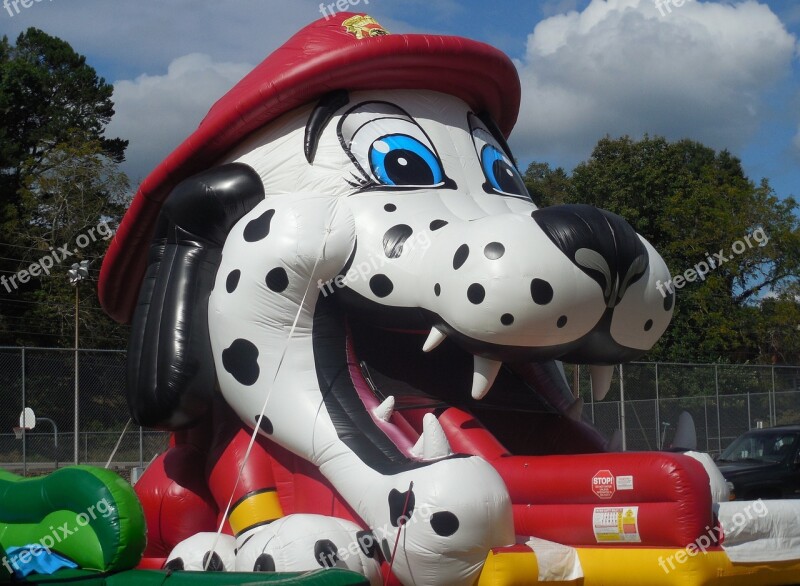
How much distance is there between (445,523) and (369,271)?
1.61 m

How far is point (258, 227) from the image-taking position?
6.16 meters

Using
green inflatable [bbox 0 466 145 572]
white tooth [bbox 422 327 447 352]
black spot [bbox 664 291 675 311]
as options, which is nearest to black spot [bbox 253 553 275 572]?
green inflatable [bbox 0 466 145 572]

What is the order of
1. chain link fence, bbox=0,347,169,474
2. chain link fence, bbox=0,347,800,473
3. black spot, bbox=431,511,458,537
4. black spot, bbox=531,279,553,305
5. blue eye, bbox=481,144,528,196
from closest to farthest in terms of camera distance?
black spot, bbox=431,511,458,537
black spot, bbox=531,279,553,305
blue eye, bbox=481,144,528,196
chain link fence, bbox=0,347,169,474
chain link fence, bbox=0,347,800,473

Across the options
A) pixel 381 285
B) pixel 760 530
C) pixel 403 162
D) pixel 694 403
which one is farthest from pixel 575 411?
pixel 694 403

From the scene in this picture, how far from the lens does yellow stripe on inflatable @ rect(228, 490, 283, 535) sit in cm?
591

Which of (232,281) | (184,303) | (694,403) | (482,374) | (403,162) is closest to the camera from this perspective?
(482,374)

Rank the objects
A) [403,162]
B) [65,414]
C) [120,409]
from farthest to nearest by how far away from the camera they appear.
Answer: [120,409] → [65,414] → [403,162]

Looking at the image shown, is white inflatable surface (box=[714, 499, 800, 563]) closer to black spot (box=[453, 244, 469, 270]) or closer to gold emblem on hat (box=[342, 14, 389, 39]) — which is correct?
black spot (box=[453, 244, 469, 270])

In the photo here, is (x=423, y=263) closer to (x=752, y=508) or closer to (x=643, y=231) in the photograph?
(x=752, y=508)

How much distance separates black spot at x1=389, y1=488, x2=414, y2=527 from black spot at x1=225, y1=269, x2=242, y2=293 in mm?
1615

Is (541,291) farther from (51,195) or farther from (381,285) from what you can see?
(51,195)

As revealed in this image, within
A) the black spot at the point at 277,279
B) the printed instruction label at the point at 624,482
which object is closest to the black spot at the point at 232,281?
the black spot at the point at 277,279

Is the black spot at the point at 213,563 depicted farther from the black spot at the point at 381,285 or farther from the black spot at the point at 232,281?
the black spot at the point at 381,285

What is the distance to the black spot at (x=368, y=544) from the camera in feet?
17.7
